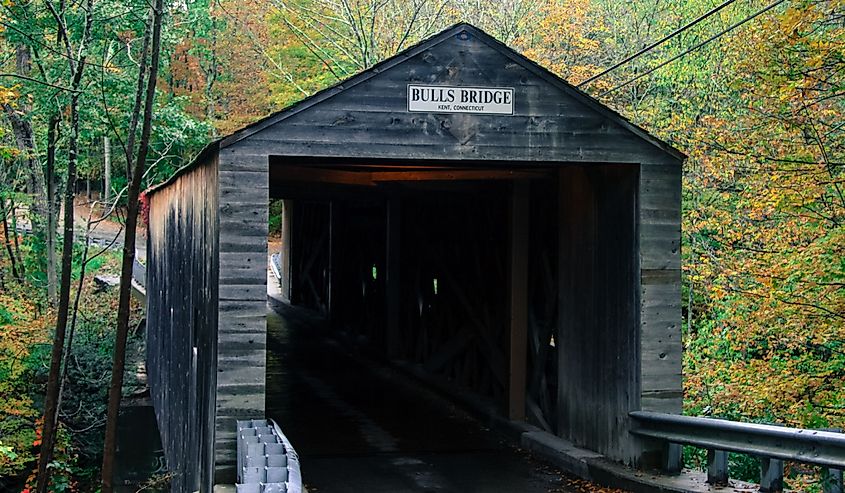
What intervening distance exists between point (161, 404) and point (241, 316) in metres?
9.06

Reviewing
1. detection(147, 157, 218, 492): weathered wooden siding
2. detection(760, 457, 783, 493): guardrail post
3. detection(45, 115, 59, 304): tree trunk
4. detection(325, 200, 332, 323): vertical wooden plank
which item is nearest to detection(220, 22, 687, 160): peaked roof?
detection(147, 157, 218, 492): weathered wooden siding

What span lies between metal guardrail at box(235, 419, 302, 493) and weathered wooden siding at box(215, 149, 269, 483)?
0.99 ft

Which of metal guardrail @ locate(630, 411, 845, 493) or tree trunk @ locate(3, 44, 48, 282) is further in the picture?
tree trunk @ locate(3, 44, 48, 282)

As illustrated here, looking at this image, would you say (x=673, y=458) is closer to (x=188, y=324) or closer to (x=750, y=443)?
(x=750, y=443)

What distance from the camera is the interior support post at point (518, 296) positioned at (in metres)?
10.6

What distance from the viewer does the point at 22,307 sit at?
20797 millimetres

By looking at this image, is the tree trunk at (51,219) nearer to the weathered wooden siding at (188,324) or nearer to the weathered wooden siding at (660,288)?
the weathered wooden siding at (188,324)

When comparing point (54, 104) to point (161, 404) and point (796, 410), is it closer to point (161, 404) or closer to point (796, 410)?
point (161, 404)

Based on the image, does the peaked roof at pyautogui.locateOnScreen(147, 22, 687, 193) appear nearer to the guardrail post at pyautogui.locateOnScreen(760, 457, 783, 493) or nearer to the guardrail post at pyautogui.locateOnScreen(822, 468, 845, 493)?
the guardrail post at pyautogui.locateOnScreen(760, 457, 783, 493)

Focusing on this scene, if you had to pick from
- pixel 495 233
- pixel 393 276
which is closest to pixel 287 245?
pixel 393 276

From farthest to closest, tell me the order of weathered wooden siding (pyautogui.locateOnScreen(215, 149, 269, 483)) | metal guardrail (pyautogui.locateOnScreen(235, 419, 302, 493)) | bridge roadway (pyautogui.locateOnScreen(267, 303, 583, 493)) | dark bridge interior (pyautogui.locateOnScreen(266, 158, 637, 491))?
dark bridge interior (pyautogui.locateOnScreen(266, 158, 637, 491))
bridge roadway (pyautogui.locateOnScreen(267, 303, 583, 493))
weathered wooden siding (pyautogui.locateOnScreen(215, 149, 269, 483))
metal guardrail (pyautogui.locateOnScreen(235, 419, 302, 493))

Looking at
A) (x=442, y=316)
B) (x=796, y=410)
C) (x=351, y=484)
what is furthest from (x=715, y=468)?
(x=442, y=316)

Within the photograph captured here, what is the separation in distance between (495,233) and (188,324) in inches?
157

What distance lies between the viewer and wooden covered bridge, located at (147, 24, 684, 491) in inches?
299
